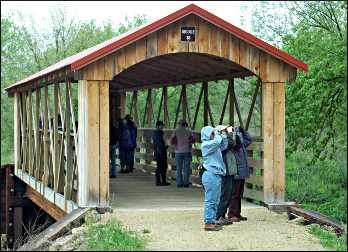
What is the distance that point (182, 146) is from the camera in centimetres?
1681

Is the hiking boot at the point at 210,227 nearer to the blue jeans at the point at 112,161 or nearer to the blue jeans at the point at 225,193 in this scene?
the blue jeans at the point at 225,193

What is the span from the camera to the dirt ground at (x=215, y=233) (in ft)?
32.7

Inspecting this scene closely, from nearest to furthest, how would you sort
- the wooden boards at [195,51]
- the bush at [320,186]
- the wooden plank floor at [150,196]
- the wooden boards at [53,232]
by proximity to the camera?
the wooden boards at [53,232]
the wooden boards at [195,51]
the wooden plank floor at [150,196]
the bush at [320,186]

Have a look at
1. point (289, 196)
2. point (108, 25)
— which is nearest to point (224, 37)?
point (289, 196)

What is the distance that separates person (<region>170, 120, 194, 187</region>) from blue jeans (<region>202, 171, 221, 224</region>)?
5442mm

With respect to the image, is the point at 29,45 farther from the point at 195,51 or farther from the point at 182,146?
the point at 195,51

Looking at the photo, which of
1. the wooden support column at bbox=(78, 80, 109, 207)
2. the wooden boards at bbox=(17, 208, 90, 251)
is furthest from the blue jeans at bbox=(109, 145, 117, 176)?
the wooden boards at bbox=(17, 208, 90, 251)

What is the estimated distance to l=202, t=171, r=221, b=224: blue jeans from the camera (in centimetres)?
1118

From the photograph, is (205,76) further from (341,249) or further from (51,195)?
(341,249)

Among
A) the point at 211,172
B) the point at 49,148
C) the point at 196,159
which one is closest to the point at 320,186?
the point at 196,159

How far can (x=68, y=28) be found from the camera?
4231 cm

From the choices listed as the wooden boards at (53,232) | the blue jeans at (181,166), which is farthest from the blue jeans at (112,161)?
the wooden boards at (53,232)

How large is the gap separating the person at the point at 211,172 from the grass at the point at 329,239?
146 cm

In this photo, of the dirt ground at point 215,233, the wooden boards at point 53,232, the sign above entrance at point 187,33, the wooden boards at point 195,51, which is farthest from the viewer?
the sign above entrance at point 187,33
